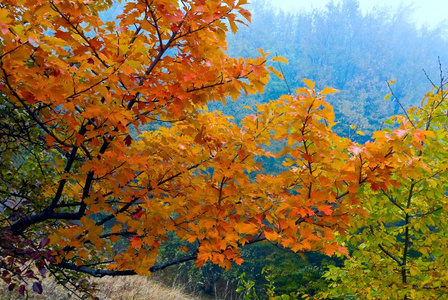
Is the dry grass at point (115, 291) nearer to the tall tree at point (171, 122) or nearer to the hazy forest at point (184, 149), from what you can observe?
the hazy forest at point (184, 149)

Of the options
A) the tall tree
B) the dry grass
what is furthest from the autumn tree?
→ the dry grass

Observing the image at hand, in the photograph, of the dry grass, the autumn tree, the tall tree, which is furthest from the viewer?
the dry grass

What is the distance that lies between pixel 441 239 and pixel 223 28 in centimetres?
257

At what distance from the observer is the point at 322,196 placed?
1480mm

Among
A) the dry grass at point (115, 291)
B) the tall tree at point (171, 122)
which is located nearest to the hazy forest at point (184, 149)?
the tall tree at point (171, 122)

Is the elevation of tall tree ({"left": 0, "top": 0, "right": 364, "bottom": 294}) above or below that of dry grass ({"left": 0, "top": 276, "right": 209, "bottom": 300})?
above

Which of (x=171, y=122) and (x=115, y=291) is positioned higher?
(x=171, y=122)

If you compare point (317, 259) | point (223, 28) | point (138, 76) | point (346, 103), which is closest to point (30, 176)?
point (138, 76)

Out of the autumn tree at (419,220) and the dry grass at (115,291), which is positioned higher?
the autumn tree at (419,220)

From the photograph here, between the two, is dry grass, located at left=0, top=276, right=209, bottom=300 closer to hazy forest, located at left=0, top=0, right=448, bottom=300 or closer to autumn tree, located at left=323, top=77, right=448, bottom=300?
hazy forest, located at left=0, top=0, right=448, bottom=300

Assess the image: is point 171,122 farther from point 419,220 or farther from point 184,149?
point 419,220

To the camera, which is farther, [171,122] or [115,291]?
[115,291]

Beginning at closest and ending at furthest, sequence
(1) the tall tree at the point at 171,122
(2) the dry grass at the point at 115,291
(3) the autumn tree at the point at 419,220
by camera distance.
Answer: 1. (1) the tall tree at the point at 171,122
2. (3) the autumn tree at the point at 419,220
3. (2) the dry grass at the point at 115,291

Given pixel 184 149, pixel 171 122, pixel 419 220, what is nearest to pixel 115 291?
pixel 184 149
